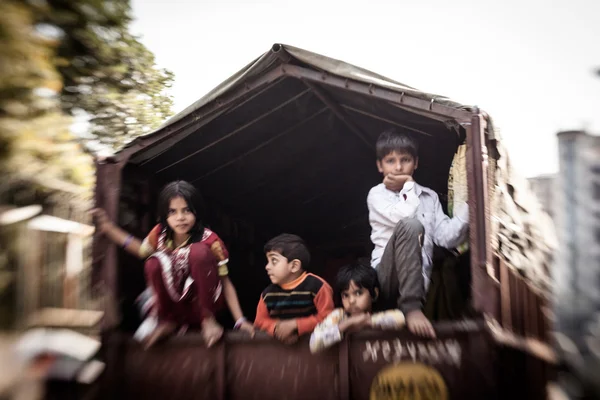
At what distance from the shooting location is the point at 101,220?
5.00m

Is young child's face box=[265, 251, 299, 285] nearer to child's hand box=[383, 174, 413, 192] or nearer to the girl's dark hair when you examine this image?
the girl's dark hair

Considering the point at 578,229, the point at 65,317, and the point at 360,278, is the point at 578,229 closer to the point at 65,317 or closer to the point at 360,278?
the point at 360,278

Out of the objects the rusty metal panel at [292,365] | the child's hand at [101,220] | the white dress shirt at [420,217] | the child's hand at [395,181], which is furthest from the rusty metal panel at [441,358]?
the child's hand at [101,220]

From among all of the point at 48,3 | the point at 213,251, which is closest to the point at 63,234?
the point at 48,3

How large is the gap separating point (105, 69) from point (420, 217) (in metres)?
7.15

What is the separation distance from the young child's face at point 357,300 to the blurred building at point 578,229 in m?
1.65

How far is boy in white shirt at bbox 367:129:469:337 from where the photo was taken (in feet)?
14.4

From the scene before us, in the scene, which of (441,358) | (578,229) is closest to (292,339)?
(441,358)

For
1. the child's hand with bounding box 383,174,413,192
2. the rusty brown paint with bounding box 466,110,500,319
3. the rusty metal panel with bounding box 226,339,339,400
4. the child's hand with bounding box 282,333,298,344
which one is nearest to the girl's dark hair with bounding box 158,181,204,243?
the rusty metal panel with bounding box 226,339,339,400

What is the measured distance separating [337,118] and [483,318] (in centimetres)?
282

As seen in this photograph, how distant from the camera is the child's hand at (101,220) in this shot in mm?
4977

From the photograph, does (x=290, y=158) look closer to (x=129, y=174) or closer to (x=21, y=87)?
(x=129, y=174)

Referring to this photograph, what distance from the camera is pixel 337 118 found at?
6309 millimetres

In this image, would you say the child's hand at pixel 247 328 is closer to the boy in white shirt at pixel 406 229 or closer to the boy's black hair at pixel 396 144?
the boy in white shirt at pixel 406 229
